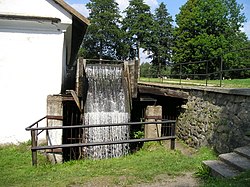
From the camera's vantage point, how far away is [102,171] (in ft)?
→ 18.3

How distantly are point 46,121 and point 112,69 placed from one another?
338 cm

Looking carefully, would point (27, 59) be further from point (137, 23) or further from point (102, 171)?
point (137, 23)

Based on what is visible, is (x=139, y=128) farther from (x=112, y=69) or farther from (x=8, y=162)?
(x=8, y=162)

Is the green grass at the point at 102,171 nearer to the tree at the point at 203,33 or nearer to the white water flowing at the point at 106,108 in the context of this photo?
the white water flowing at the point at 106,108

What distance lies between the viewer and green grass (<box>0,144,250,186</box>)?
16.4 feet

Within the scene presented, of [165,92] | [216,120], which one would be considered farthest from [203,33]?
[216,120]

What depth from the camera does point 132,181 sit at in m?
4.93

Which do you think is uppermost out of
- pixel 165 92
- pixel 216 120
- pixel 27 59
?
pixel 27 59

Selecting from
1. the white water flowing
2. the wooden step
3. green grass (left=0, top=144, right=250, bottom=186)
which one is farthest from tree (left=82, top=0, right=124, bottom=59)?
the wooden step

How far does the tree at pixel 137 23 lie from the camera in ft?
153

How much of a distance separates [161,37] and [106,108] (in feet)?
142

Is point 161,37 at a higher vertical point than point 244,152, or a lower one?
higher

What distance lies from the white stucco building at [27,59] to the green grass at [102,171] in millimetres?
1628

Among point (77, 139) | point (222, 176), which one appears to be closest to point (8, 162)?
point (77, 139)
